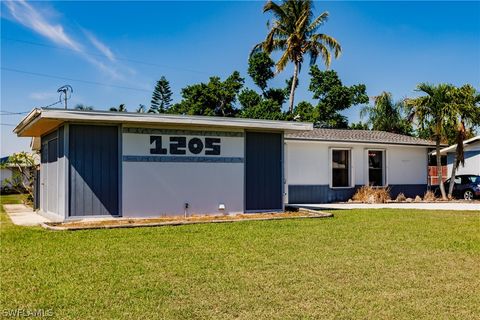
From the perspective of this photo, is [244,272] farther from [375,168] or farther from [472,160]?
[472,160]

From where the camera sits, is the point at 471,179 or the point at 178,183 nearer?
the point at 178,183

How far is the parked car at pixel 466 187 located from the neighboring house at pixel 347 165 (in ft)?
4.85

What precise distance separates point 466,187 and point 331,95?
15.1 metres

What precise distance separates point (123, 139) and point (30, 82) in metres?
18.0

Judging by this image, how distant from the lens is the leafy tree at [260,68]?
34344mm

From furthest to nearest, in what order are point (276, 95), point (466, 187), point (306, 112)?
1. point (276, 95)
2. point (306, 112)
3. point (466, 187)

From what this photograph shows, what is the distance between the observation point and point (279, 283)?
5.52 metres

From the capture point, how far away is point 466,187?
21312 millimetres

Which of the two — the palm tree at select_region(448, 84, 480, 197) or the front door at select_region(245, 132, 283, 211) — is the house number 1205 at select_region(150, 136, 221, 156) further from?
the palm tree at select_region(448, 84, 480, 197)

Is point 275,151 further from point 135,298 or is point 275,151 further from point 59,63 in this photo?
point 59,63

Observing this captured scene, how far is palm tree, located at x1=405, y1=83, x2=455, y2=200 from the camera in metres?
20.0

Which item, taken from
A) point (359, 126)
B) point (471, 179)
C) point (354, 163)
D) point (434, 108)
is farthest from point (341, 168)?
point (359, 126)

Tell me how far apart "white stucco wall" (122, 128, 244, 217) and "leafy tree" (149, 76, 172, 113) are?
1186 inches

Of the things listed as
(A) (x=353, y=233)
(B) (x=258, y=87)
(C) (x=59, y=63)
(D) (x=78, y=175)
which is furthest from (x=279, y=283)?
(B) (x=258, y=87)
